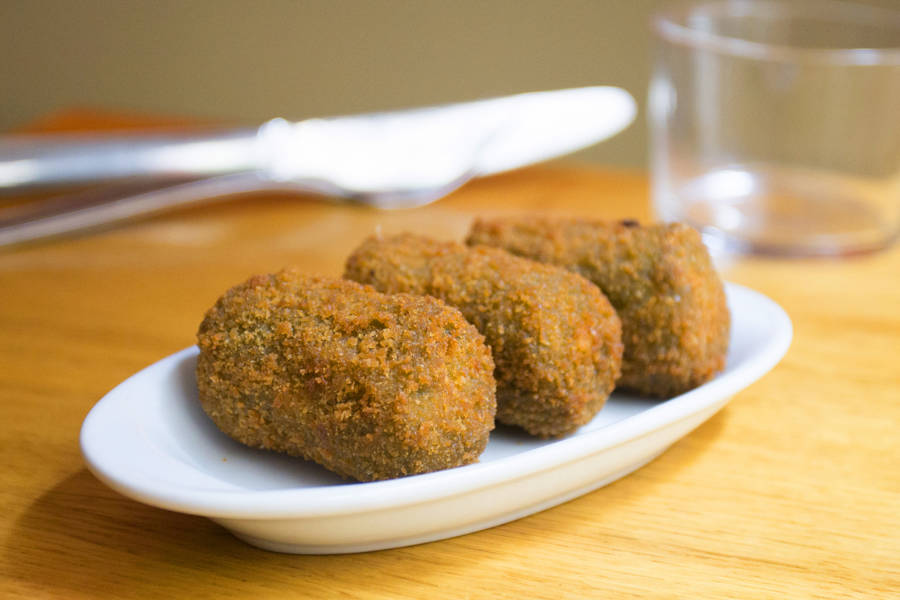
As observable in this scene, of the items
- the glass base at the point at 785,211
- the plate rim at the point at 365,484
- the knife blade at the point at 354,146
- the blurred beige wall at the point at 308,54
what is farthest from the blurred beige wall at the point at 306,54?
the plate rim at the point at 365,484

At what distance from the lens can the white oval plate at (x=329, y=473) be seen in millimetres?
743

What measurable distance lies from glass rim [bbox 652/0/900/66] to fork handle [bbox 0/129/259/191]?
806 mm

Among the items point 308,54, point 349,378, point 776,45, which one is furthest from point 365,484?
point 308,54

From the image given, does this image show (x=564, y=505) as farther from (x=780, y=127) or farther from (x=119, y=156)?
(x=119, y=156)

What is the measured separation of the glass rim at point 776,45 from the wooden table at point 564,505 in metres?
0.33

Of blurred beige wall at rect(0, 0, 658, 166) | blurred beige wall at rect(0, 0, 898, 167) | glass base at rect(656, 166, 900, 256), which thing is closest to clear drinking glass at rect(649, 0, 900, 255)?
glass base at rect(656, 166, 900, 256)

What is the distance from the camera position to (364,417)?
834mm

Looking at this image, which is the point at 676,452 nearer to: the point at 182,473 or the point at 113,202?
the point at 182,473

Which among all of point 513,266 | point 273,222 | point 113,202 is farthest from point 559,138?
point 513,266

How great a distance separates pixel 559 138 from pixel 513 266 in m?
1.07

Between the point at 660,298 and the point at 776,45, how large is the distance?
3.63 feet

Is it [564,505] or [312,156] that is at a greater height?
[312,156]

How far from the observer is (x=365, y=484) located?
0.76m

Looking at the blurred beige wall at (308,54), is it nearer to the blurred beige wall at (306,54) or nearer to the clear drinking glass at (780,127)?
the blurred beige wall at (306,54)
